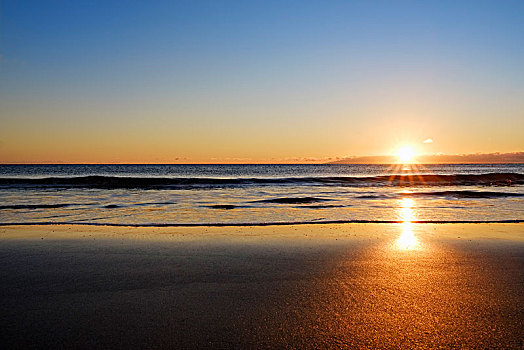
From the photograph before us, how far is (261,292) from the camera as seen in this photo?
16.7ft

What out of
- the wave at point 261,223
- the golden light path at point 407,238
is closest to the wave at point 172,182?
the wave at point 261,223

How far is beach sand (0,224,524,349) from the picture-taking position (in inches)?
148

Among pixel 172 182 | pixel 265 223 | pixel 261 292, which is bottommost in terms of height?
pixel 172 182

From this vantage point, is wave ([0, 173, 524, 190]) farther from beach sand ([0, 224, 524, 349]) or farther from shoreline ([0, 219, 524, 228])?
beach sand ([0, 224, 524, 349])

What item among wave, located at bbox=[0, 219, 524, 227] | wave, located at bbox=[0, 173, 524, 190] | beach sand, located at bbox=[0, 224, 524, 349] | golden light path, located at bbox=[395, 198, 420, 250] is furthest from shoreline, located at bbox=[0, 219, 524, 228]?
wave, located at bbox=[0, 173, 524, 190]

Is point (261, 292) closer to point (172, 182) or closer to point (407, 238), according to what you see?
point (407, 238)

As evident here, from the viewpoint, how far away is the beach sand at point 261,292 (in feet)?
12.3

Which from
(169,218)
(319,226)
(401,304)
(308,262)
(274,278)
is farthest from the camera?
(169,218)

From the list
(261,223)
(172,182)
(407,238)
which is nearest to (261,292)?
(407,238)

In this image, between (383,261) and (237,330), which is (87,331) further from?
(383,261)

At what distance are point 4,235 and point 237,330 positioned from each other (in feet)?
26.3

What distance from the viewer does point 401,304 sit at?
4590 mm

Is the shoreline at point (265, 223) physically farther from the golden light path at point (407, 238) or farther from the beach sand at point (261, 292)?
the beach sand at point (261, 292)

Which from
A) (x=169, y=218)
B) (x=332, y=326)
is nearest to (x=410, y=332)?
(x=332, y=326)
